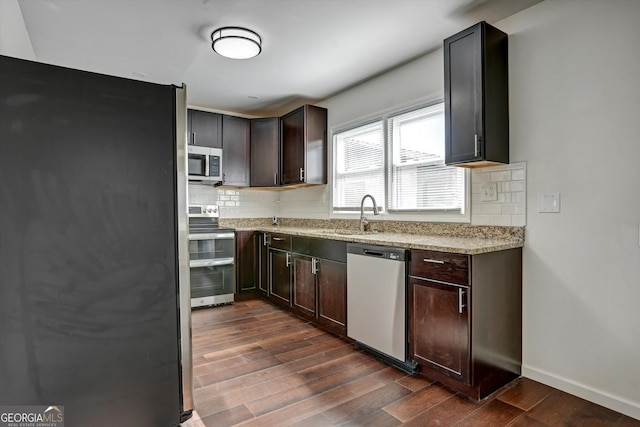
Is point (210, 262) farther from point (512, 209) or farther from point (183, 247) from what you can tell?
point (512, 209)

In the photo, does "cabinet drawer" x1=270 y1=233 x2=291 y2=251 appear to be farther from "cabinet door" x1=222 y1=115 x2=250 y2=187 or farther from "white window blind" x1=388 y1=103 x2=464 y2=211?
"white window blind" x1=388 y1=103 x2=464 y2=211

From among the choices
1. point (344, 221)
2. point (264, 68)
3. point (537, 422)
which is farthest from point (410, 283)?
point (264, 68)

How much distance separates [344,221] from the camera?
3979 mm

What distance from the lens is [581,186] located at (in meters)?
2.12

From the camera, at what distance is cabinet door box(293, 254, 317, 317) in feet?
11.1

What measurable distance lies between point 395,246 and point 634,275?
4.41ft

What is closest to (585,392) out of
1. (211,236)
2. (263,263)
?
(263,263)

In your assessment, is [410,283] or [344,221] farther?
[344,221]

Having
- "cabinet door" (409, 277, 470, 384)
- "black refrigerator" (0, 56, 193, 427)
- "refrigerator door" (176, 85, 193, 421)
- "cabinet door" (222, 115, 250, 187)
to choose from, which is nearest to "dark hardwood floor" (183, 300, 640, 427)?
"cabinet door" (409, 277, 470, 384)

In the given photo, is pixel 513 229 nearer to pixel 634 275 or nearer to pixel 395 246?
pixel 634 275

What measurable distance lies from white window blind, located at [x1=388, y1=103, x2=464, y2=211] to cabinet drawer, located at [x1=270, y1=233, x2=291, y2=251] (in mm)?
1189

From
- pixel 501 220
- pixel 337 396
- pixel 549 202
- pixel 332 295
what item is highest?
pixel 549 202

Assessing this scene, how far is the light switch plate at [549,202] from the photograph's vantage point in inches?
87.5

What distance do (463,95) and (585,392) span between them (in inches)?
80.5
